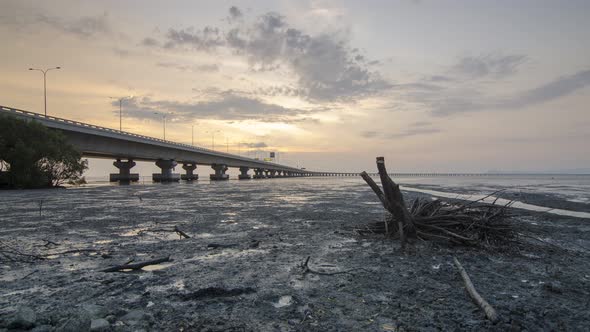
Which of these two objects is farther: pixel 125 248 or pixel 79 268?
pixel 125 248

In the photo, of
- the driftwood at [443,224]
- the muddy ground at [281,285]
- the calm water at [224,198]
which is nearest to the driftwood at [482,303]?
the muddy ground at [281,285]

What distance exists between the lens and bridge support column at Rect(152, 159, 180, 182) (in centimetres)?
6731

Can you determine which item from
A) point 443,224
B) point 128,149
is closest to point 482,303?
point 443,224

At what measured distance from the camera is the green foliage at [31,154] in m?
30.1

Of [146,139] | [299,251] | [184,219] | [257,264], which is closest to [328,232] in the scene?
[299,251]

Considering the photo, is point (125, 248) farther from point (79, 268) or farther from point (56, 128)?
point (56, 128)

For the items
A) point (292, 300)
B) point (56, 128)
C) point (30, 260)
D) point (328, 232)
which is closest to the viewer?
point (292, 300)

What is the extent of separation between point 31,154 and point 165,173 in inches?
1487

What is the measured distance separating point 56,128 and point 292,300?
44.3 m

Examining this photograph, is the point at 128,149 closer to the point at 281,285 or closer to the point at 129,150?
the point at 129,150

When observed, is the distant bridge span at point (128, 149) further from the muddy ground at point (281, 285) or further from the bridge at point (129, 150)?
the muddy ground at point (281, 285)

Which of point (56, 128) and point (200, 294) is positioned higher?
point (56, 128)

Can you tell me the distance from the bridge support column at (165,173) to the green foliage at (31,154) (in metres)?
32.3

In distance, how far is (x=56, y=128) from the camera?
37.5 m
